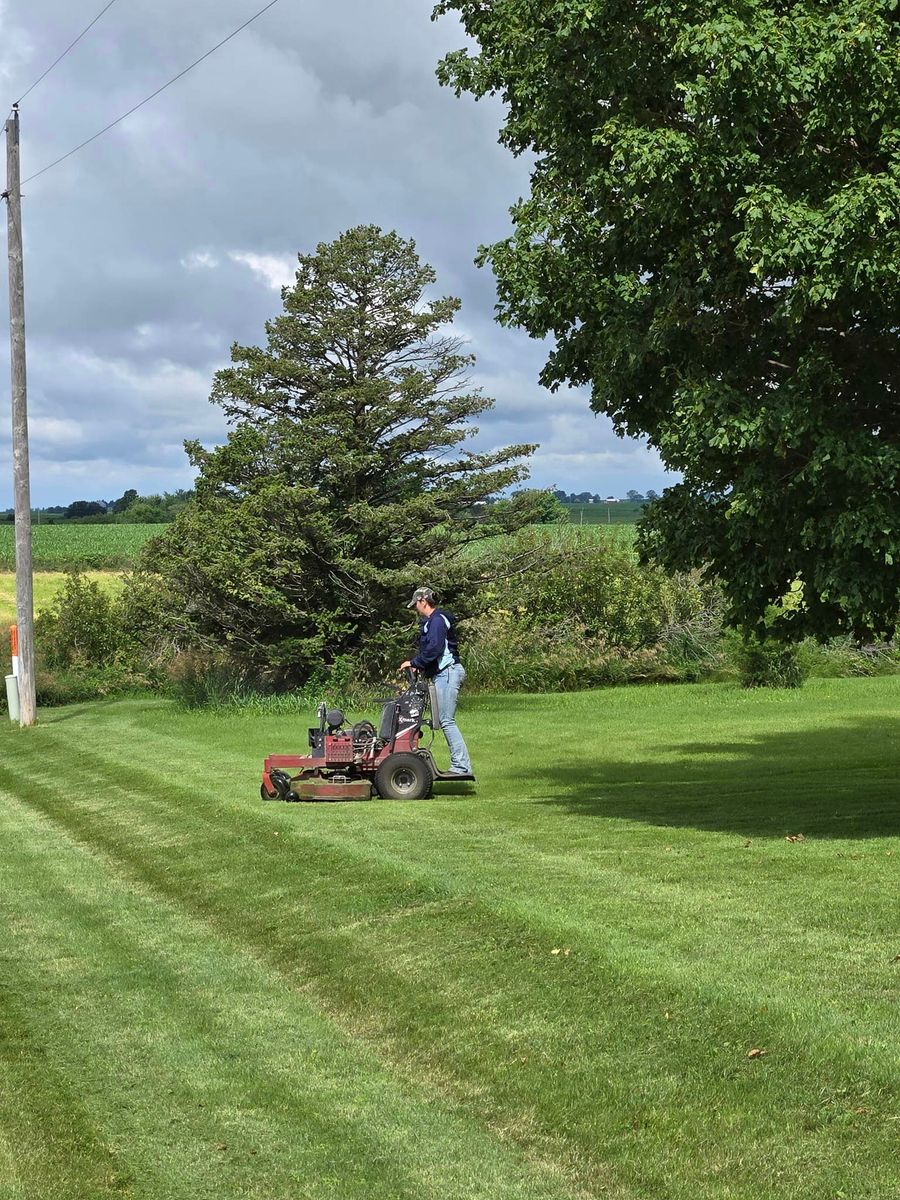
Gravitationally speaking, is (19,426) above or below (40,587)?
above

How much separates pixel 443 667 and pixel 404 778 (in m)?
1.20

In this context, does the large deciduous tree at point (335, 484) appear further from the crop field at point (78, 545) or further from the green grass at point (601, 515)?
the crop field at point (78, 545)

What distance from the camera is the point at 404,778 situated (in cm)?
1409

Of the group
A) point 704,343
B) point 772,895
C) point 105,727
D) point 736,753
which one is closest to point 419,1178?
point 772,895

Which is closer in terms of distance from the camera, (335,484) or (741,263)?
(741,263)

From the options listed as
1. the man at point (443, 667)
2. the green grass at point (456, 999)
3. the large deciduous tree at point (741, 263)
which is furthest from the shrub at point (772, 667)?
the large deciduous tree at point (741, 263)

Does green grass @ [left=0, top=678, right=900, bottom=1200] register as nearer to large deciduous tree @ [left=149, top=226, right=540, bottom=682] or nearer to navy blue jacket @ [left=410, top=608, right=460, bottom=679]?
navy blue jacket @ [left=410, top=608, right=460, bottom=679]

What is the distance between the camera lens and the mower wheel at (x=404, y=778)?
46.0ft

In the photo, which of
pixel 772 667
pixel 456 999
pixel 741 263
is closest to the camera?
pixel 456 999

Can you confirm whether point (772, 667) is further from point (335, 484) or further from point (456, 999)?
point (456, 999)

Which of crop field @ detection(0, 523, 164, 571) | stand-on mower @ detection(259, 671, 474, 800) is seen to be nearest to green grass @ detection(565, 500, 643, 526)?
stand-on mower @ detection(259, 671, 474, 800)

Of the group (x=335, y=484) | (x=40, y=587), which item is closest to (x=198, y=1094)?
(x=335, y=484)

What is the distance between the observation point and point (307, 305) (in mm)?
26547

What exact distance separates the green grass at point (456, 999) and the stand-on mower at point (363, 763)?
1.23 feet
